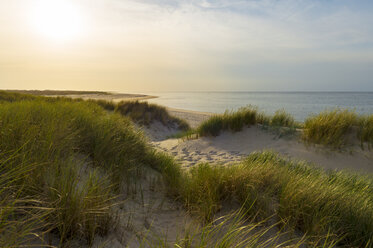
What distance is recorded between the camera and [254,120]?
29.0 feet

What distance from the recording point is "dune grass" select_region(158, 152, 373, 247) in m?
2.22

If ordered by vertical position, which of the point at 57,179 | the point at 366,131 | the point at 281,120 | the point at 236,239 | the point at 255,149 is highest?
the point at 57,179

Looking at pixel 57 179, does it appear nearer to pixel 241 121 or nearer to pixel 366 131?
pixel 241 121

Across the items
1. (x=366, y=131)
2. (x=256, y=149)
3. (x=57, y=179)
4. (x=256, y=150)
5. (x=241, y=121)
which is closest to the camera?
(x=57, y=179)

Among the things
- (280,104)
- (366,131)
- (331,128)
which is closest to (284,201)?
(331,128)

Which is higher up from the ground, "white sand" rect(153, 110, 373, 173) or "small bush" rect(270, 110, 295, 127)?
"small bush" rect(270, 110, 295, 127)

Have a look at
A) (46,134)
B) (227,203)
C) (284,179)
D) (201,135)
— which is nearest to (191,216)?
(227,203)

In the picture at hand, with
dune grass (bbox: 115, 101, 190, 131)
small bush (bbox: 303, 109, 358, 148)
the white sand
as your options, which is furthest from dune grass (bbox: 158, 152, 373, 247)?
dune grass (bbox: 115, 101, 190, 131)

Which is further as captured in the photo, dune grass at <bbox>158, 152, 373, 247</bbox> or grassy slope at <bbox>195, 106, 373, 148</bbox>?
grassy slope at <bbox>195, 106, 373, 148</bbox>

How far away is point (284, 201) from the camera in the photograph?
2434 millimetres

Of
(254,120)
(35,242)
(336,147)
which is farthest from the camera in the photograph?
(254,120)

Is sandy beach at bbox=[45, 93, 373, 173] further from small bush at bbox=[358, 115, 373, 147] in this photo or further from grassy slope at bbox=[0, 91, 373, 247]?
grassy slope at bbox=[0, 91, 373, 247]

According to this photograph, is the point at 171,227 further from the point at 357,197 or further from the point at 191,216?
the point at 357,197

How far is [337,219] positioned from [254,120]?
6726mm
